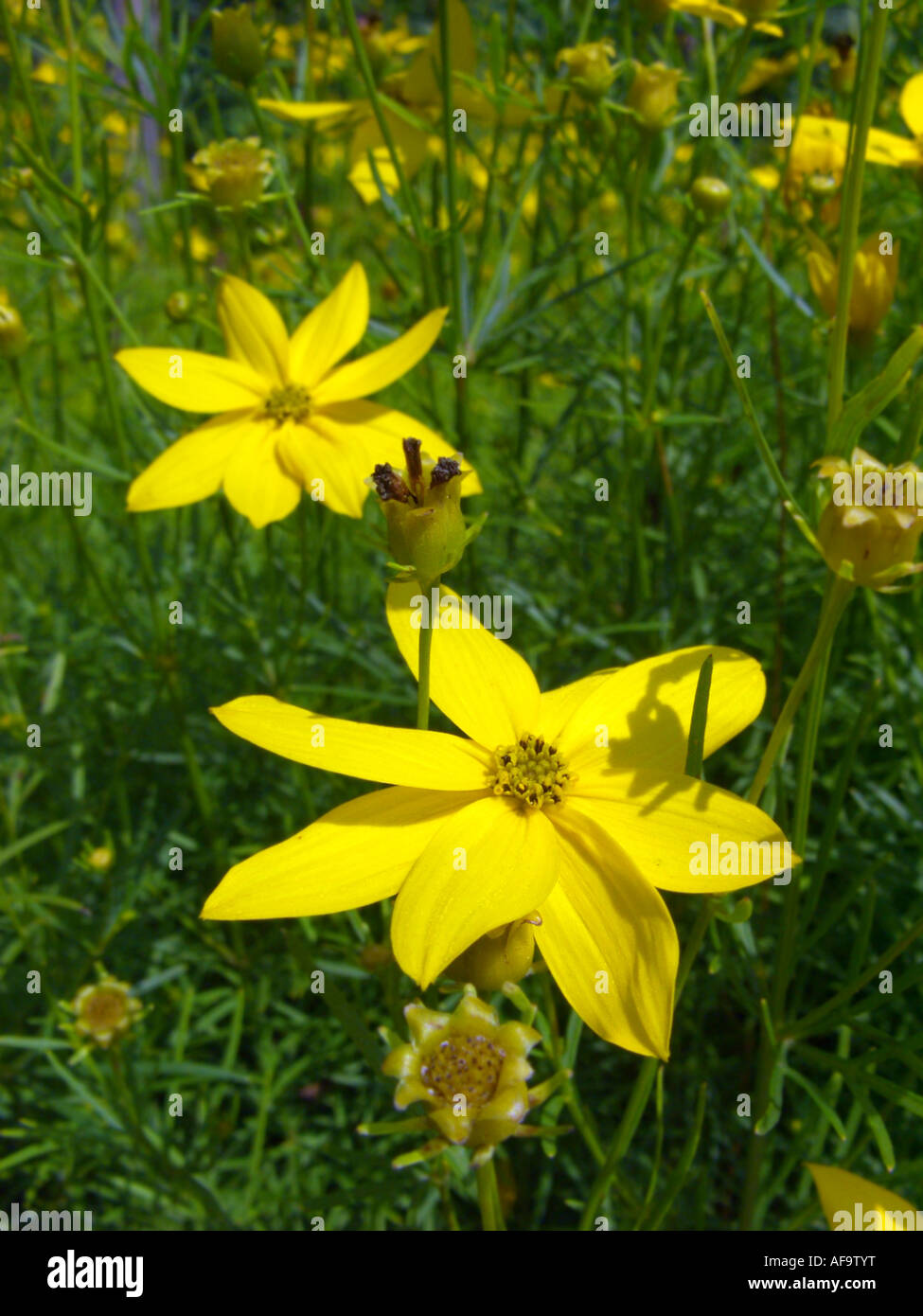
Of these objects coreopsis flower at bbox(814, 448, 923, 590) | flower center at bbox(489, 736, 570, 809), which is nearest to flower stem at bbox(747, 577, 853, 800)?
coreopsis flower at bbox(814, 448, 923, 590)

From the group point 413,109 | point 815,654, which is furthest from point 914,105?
point 815,654

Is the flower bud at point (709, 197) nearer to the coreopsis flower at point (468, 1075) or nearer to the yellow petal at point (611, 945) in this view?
the yellow petal at point (611, 945)

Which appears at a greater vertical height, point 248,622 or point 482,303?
point 482,303

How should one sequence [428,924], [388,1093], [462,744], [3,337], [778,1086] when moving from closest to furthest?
[428,924], [462,744], [778,1086], [3,337], [388,1093]
